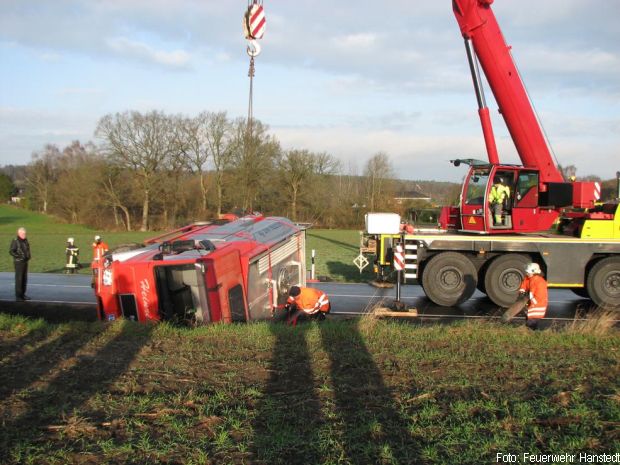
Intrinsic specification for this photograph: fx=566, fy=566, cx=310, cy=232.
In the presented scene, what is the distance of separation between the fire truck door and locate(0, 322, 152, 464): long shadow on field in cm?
140

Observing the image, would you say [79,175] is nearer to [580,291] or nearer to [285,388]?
[580,291]

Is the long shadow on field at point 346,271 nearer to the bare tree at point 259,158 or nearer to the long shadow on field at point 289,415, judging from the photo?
the long shadow on field at point 289,415

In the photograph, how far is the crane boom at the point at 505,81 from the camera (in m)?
12.8

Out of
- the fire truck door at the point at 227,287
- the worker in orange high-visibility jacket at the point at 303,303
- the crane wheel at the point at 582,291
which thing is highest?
the fire truck door at the point at 227,287

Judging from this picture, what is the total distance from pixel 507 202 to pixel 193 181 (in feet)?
151

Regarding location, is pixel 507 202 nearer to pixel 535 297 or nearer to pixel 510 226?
pixel 510 226

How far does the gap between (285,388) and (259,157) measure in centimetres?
4654

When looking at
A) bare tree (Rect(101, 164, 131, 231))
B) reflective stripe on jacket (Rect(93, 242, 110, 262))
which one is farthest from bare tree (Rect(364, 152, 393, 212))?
reflective stripe on jacket (Rect(93, 242, 110, 262))

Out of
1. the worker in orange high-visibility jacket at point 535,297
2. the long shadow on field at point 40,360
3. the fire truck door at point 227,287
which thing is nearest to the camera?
the long shadow on field at point 40,360

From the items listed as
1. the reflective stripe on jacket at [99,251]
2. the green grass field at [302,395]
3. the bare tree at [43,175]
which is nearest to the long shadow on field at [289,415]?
the green grass field at [302,395]

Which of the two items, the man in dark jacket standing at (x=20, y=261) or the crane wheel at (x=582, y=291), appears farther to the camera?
the man in dark jacket standing at (x=20, y=261)

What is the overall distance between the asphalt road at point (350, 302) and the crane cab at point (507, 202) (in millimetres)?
1856

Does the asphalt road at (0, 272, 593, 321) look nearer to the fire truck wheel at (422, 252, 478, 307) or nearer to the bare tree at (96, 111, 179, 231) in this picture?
the fire truck wheel at (422, 252, 478, 307)

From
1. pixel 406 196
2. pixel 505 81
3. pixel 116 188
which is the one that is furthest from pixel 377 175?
pixel 505 81
